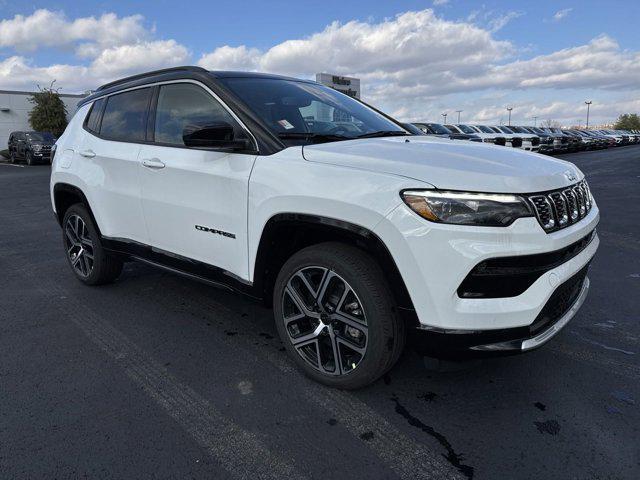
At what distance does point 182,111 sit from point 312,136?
105 centimetres

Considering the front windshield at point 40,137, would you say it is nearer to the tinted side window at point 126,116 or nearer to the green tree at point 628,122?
the tinted side window at point 126,116

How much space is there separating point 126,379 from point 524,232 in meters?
2.38

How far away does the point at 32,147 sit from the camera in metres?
25.1

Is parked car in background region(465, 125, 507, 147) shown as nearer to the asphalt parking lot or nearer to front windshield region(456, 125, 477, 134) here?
front windshield region(456, 125, 477, 134)

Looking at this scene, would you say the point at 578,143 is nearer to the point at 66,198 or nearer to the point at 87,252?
the point at 66,198

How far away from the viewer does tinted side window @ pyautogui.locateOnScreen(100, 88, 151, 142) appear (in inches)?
149

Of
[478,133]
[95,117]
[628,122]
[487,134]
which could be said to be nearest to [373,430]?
[95,117]

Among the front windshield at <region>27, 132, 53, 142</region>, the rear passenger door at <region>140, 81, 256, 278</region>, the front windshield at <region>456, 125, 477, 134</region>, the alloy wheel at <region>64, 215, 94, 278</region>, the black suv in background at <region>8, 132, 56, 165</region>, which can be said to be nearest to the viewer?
the rear passenger door at <region>140, 81, 256, 278</region>

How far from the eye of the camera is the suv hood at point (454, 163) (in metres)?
2.22

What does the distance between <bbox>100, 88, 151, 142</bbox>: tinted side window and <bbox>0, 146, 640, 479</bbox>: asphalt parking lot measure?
1.44 meters

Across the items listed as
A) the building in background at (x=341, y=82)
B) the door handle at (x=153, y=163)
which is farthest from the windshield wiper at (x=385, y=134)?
the building in background at (x=341, y=82)

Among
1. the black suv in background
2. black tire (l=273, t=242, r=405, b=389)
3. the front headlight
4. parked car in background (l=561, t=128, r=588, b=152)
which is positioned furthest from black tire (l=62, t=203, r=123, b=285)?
parked car in background (l=561, t=128, r=588, b=152)

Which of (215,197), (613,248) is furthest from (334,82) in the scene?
(215,197)

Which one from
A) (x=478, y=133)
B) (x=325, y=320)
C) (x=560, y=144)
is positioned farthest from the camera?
(x=560, y=144)
